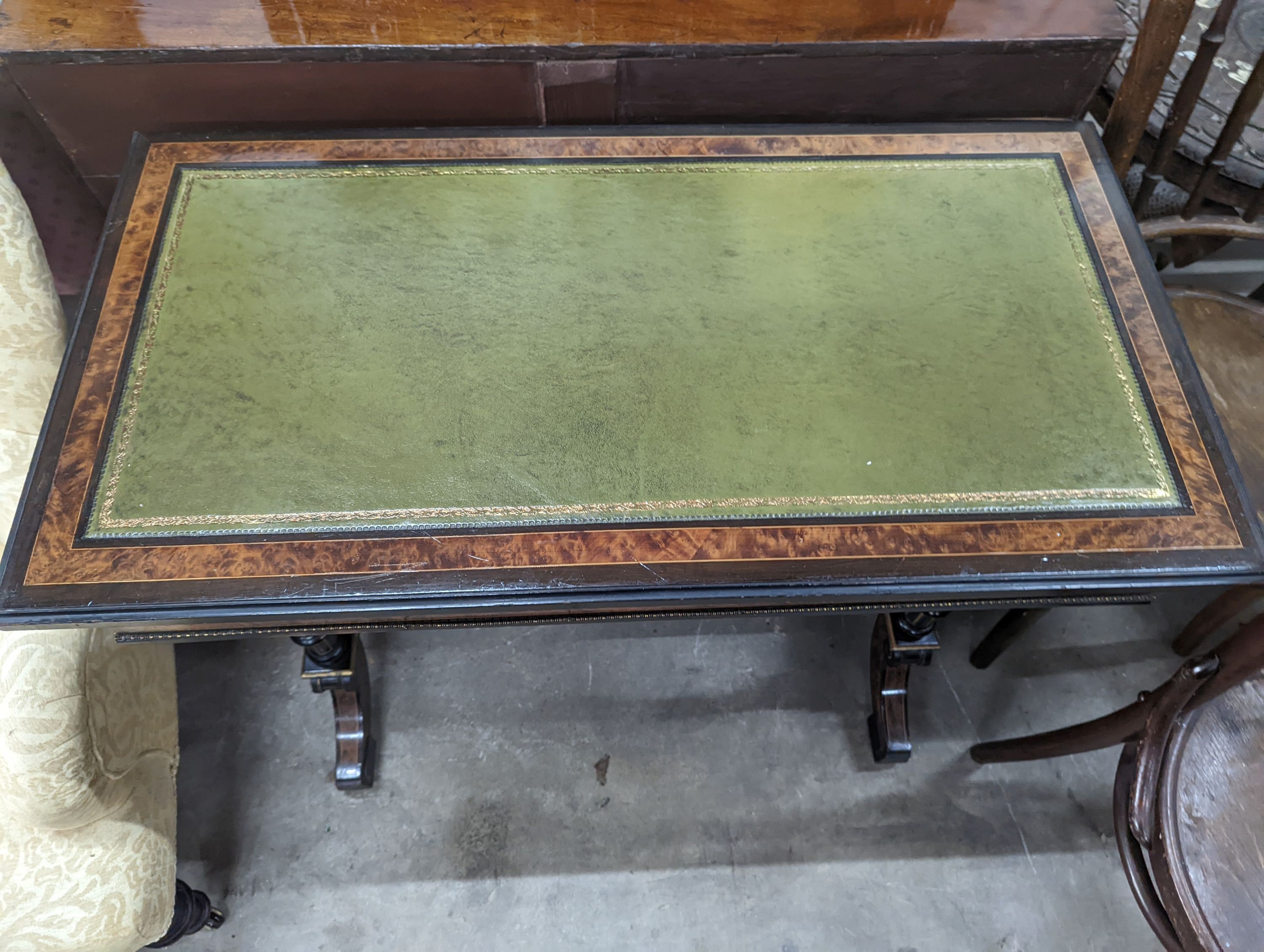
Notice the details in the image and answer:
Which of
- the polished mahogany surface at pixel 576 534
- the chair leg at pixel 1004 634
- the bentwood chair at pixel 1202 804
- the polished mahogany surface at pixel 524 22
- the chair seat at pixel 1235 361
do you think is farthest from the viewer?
the chair leg at pixel 1004 634

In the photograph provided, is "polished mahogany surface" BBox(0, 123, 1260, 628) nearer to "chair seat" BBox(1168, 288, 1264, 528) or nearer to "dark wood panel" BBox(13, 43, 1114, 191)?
"dark wood panel" BBox(13, 43, 1114, 191)

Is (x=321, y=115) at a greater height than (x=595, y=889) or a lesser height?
greater

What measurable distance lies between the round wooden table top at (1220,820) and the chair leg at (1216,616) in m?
0.52

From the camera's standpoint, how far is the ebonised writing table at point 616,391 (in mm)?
948

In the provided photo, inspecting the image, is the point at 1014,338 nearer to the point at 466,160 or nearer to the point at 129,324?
Result: the point at 466,160

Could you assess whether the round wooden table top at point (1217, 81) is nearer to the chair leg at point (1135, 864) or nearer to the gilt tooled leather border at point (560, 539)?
the gilt tooled leather border at point (560, 539)

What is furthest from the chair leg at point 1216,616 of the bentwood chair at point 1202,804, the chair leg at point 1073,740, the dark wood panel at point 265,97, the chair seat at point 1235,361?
the dark wood panel at point 265,97

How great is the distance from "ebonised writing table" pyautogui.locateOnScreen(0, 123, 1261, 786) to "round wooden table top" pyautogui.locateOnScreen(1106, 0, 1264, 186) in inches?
19.7

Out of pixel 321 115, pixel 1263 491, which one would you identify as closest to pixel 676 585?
pixel 321 115

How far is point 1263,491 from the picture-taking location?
54.9 inches

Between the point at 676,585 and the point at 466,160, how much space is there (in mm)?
813

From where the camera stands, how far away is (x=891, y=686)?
161 cm

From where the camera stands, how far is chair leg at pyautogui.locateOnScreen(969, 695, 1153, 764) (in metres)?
1.24

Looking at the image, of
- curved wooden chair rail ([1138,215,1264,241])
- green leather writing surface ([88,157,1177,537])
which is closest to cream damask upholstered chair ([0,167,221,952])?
green leather writing surface ([88,157,1177,537])
